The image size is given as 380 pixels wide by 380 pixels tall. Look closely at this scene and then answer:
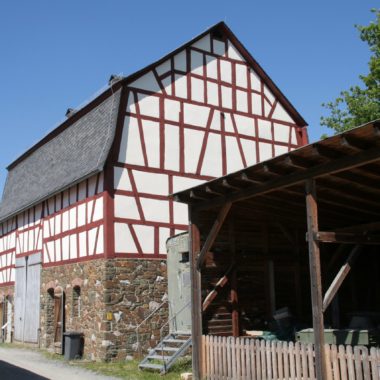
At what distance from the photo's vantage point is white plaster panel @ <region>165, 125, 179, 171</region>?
59.7ft

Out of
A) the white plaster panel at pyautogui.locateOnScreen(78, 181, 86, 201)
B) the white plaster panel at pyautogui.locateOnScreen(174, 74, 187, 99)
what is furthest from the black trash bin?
the white plaster panel at pyautogui.locateOnScreen(174, 74, 187, 99)

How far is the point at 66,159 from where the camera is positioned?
20078 millimetres

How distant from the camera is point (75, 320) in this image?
17.6 m

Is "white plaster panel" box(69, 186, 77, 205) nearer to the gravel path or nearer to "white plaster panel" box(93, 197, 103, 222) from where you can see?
"white plaster panel" box(93, 197, 103, 222)

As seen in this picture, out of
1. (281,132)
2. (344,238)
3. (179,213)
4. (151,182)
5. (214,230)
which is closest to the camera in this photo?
(344,238)

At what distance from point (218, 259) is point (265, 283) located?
1668mm

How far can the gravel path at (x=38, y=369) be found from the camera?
13188 millimetres

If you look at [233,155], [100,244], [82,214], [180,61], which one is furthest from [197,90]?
[100,244]

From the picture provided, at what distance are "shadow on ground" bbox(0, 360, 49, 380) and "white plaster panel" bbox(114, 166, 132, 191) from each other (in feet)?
19.1

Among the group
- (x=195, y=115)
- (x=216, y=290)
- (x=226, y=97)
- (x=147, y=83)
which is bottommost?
(x=216, y=290)

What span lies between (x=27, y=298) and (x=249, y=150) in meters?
10.8

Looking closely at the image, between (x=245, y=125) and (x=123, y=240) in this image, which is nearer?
(x=123, y=240)

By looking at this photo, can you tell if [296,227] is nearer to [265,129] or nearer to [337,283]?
[337,283]

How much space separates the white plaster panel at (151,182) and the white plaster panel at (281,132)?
19.1 ft
